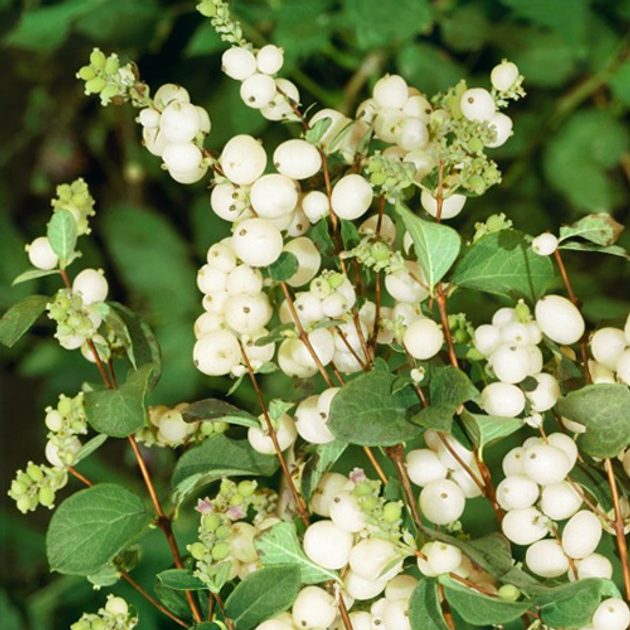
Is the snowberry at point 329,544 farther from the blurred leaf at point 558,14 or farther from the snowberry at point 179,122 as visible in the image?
the blurred leaf at point 558,14

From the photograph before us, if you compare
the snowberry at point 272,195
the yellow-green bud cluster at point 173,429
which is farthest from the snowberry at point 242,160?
the yellow-green bud cluster at point 173,429

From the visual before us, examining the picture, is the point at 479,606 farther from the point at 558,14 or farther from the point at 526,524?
the point at 558,14

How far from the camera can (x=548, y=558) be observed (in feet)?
1.15

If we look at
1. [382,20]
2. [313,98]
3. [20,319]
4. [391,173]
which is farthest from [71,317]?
[313,98]

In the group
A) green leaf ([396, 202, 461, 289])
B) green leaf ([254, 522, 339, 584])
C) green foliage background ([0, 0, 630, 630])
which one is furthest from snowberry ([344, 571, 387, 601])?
green foliage background ([0, 0, 630, 630])

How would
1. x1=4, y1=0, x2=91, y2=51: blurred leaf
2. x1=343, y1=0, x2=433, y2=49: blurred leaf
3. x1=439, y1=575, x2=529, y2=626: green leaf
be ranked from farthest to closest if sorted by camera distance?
x1=4, y1=0, x2=91, y2=51: blurred leaf, x1=343, y1=0, x2=433, y2=49: blurred leaf, x1=439, y1=575, x2=529, y2=626: green leaf

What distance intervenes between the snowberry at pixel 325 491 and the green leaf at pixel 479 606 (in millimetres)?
64

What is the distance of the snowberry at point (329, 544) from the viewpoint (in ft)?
1.11

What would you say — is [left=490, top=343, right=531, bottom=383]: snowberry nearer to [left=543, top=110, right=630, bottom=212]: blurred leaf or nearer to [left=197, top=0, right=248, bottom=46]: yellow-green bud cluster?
[left=197, top=0, right=248, bottom=46]: yellow-green bud cluster

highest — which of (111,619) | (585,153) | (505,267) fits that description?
(505,267)

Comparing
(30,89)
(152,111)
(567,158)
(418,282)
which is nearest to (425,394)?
(418,282)

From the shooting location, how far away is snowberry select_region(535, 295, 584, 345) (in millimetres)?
346

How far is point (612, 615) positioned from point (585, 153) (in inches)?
24.8

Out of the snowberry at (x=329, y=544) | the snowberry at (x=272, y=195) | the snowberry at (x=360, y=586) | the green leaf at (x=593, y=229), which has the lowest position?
the snowberry at (x=360, y=586)
